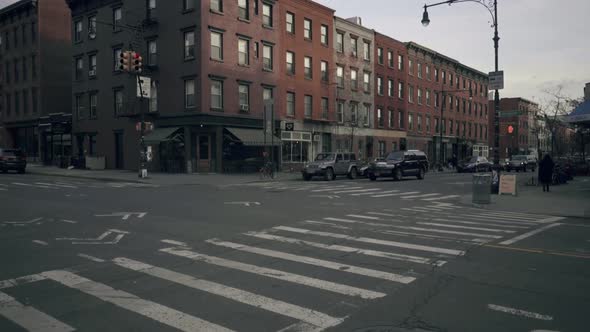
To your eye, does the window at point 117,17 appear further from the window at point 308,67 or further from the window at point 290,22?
the window at point 308,67

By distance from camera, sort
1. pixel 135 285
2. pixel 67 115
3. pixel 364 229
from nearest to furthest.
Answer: pixel 135 285 < pixel 364 229 < pixel 67 115

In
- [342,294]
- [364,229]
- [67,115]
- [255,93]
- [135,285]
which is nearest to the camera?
[342,294]

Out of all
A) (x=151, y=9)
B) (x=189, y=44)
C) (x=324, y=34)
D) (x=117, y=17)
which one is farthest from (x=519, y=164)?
(x=117, y=17)

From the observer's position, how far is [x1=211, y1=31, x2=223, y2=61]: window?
32.0 m

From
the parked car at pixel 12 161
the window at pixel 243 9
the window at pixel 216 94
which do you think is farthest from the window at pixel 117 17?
the parked car at pixel 12 161

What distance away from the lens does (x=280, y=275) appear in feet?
21.2

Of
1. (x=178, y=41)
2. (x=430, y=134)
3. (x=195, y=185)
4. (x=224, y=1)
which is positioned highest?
(x=224, y=1)

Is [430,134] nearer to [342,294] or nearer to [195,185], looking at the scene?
[195,185]

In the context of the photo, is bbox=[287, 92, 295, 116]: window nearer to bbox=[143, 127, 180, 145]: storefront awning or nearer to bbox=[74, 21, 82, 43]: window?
bbox=[143, 127, 180, 145]: storefront awning

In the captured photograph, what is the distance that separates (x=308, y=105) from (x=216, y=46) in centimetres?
1131

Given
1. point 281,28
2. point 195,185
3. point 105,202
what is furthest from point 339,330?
point 281,28

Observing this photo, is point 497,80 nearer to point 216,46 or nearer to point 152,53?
point 216,46

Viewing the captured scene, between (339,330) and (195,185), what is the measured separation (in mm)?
21058

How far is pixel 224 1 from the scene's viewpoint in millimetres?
32562
